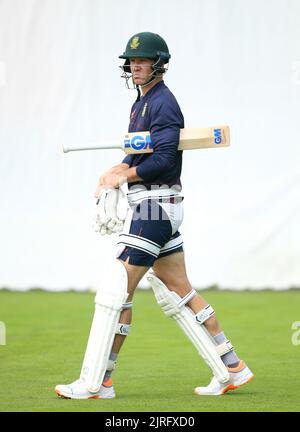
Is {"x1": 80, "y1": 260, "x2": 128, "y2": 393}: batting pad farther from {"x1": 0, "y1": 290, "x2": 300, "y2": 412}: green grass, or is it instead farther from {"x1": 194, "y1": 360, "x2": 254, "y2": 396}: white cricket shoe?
{"x1": 194, "y1": 360, "x2": 254, "y2": 396}: white cricket shoe

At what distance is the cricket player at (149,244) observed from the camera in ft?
14.4

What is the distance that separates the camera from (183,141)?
14.8 ft

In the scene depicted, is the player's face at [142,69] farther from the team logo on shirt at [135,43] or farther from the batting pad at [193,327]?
the batting pad at [193,327]

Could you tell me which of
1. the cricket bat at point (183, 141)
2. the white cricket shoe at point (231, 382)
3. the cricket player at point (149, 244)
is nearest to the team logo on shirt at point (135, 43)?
the cricket player at point (149, 244)

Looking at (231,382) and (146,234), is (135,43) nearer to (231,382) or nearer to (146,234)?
(146,234)

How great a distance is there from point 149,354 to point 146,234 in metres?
1.68

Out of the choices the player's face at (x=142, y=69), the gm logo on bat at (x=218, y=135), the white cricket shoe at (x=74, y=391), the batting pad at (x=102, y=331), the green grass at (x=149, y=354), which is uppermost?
the player's face at (x=142, y=69)

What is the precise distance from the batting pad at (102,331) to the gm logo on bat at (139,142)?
23.0 inches

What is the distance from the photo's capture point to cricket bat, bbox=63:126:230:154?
4492 mm

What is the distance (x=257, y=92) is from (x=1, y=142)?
2162 millimetres

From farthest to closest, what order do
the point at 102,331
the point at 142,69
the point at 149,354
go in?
the point at 149,354, the point at 142,69, the point at 102,331

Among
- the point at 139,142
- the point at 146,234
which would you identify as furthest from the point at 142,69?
the point at 146,234

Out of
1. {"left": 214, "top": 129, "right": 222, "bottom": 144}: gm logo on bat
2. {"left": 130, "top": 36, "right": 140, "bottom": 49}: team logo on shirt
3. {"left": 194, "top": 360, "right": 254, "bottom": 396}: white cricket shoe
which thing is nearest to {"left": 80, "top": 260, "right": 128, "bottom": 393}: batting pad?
{"left": 194, "top": 360, "right": 254, "bottom": 396}: white cricket shoe
